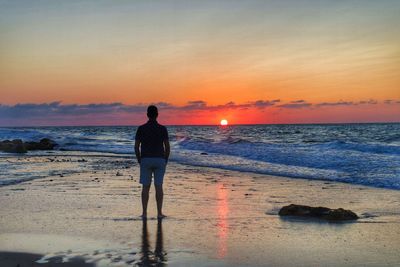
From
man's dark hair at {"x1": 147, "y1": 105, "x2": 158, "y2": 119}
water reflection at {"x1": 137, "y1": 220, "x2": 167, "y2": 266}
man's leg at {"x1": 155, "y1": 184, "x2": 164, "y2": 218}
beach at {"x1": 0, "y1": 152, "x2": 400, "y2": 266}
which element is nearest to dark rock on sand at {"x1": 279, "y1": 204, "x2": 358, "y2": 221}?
beach at {"x1": 0, "y1": 152, "x2": 400, "y2": 266}

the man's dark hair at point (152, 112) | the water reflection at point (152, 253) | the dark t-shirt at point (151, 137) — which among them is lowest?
the water reflection at point (152, 253)

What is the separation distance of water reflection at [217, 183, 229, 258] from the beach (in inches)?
0.5

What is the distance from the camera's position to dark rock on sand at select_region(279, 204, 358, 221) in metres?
8.33

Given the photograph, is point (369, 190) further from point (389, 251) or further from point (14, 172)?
point (14, 172)

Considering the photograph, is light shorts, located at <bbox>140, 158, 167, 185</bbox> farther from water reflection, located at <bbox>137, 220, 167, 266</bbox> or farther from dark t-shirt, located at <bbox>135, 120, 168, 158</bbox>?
water reflection, located at <bbox>137, 220, 167, 266</bbox>

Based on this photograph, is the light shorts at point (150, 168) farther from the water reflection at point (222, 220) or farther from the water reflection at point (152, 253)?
the water reflection at point (152, 253)

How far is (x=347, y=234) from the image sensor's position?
724 centimetres

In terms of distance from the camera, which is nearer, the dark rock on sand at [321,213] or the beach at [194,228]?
the beach at [194,228]

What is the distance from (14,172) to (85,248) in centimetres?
1169

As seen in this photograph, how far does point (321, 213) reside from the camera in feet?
28.0

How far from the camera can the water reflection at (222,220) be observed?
20.8 ft

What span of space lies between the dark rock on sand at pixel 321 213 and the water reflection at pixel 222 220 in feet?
3.66

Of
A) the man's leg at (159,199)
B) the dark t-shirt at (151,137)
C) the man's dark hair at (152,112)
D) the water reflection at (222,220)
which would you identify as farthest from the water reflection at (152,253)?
the man's dark hair at (152,112)

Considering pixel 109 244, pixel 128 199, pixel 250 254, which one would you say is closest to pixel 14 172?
pixel 128 199
